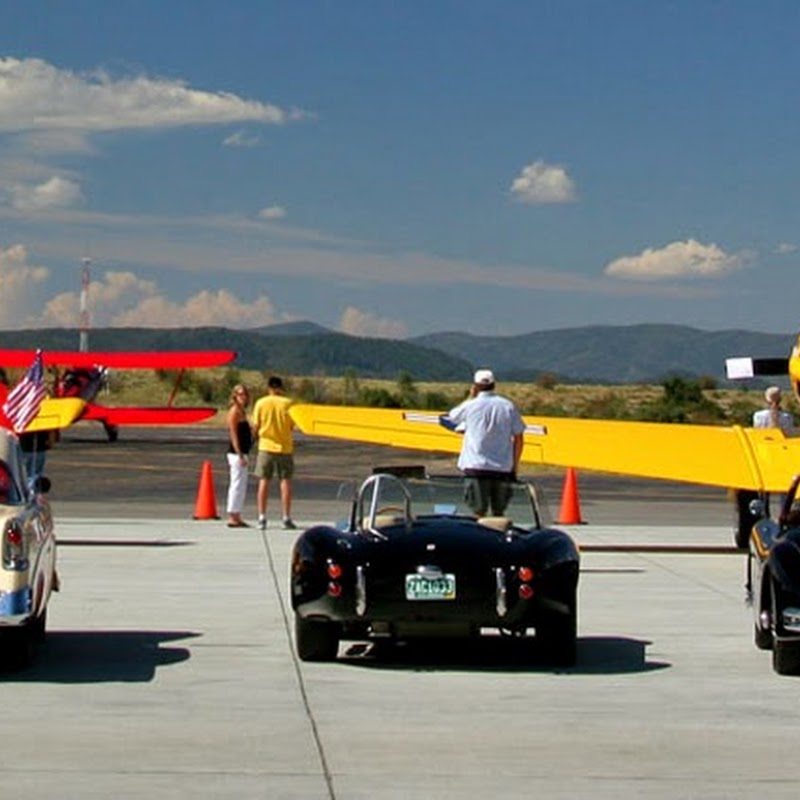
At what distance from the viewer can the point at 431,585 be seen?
1184cm

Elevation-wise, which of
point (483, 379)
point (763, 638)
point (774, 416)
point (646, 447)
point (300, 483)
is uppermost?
point (483, 379)

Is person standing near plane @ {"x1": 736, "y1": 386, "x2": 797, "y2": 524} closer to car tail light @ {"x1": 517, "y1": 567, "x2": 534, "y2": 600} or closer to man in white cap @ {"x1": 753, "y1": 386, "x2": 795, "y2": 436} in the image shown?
man in white cap @ {"x1": 753, "y1": 386, "x2": 795, "y2": 436}

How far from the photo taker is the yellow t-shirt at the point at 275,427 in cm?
2414

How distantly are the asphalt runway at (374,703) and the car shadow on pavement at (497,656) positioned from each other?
0.09 feet

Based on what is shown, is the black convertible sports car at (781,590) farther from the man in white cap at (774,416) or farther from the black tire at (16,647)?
the man in white cap at (774,416)

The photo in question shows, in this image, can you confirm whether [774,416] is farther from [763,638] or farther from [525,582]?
[525,582]

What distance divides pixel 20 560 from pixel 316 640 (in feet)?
6.40

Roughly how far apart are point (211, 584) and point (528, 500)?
4650 mm

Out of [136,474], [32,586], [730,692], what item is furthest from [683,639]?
[136,474]

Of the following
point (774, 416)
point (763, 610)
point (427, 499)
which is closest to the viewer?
point (763, 610)

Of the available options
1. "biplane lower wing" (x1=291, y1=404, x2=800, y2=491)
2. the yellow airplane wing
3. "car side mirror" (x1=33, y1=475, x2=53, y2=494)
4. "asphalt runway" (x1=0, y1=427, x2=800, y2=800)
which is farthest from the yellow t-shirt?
"car side mirror" (x1=33, y1=475, x2=53, y2=494)

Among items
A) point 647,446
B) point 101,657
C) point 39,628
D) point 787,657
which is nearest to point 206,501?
point 647,446

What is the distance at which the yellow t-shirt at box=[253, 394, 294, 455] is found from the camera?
2414 centimetres

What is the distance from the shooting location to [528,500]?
44.0 feet
